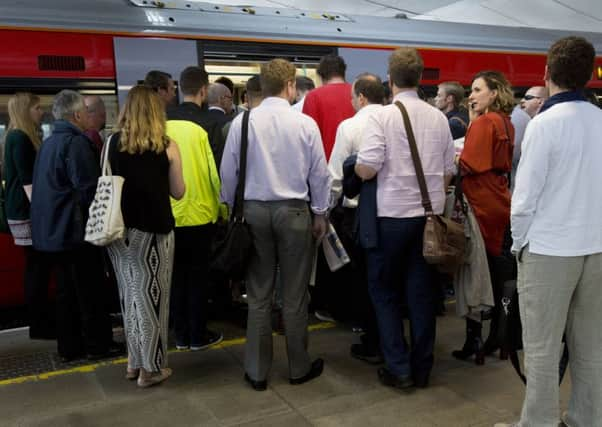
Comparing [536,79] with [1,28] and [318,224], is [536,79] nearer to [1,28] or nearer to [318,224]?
[318,224]

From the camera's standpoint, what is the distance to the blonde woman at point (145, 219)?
131 inches

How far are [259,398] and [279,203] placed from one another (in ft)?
3.62

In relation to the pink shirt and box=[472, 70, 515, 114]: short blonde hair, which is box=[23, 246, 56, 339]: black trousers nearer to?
the pink shirt

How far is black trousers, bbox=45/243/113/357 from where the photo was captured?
3.88 m

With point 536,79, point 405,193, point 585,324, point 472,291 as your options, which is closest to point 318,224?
point 405,193

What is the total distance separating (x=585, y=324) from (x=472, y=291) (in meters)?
0.95

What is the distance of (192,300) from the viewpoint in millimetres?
4090

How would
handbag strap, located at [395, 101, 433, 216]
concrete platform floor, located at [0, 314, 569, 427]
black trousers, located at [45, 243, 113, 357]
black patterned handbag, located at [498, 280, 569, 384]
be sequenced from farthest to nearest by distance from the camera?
1. black trousers, located at [45, 243, 113, 357]
2. handbag strap, located at [395, 101, 433, 216]
3. concrete platform floor, located at [0, 314, 569, 427]
4. black patterned handbag, located at [498, 280, 569, 384]

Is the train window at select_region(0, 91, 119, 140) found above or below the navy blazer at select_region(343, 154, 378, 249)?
above

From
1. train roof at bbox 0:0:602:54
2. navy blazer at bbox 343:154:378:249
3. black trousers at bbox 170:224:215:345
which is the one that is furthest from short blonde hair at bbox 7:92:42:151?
navy blazer at bbox 343:154:378:249

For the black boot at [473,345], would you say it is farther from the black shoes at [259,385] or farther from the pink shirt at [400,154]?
the black shoes at [259,385]

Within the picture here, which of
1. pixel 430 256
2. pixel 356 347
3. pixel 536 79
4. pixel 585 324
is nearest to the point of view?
pixel 585 324

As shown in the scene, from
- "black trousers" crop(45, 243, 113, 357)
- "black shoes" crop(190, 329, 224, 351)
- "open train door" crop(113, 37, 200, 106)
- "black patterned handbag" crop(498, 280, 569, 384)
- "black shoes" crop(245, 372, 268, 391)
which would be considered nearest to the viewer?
"black patterned handbag" crop(498, 280, 569, 384)

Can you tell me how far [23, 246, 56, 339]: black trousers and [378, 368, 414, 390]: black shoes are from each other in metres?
2.31
